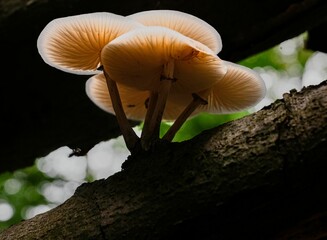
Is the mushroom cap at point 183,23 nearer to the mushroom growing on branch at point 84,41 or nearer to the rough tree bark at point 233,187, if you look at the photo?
the mushroom growing on branch at point 84,41

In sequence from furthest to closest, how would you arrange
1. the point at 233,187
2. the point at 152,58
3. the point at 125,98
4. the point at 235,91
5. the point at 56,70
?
the point at 56,70, the point at 125,98, the point at 235,91, the point at 152,58, the point at 233,187

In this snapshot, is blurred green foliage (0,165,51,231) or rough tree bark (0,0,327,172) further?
blurred green foliage (0,165,51,231)

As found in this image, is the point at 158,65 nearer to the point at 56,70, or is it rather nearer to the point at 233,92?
the point at 233,92

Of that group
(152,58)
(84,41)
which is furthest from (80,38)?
(152,58)

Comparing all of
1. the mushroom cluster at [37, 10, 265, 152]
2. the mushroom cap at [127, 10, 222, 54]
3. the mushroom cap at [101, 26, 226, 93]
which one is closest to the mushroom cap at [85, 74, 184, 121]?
the mushroom cluster at [37, 10, 265, 152]

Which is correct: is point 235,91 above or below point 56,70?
below

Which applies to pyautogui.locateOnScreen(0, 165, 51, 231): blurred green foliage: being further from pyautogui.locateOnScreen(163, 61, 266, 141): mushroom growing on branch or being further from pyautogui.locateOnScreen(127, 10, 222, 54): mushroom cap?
pyautogui.locateOnScreen(127, 10, 222, 54): mushroom cap

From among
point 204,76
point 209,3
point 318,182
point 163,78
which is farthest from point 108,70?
point 209,3
